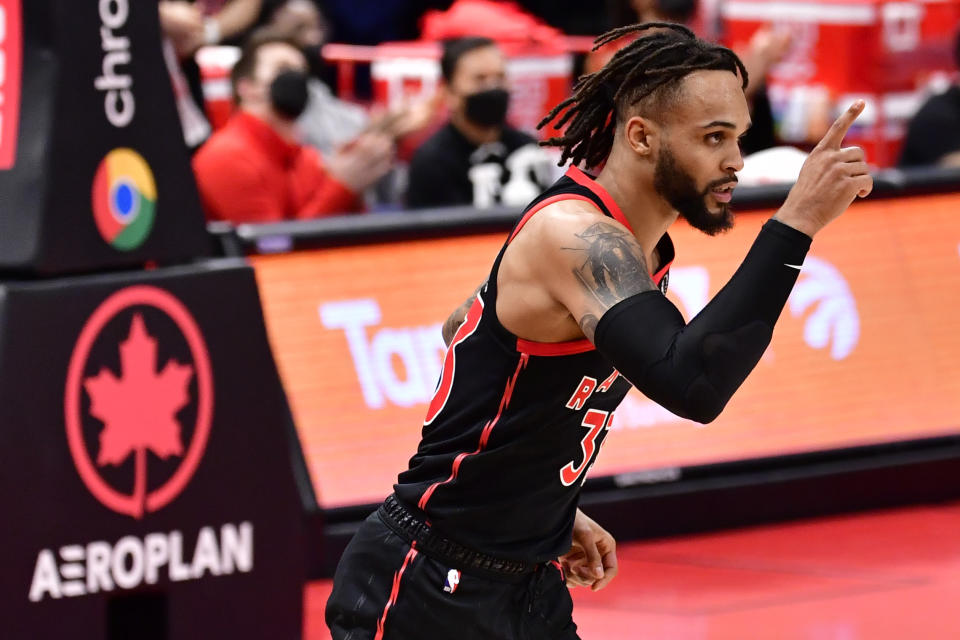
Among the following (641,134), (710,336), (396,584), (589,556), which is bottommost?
(589,556)

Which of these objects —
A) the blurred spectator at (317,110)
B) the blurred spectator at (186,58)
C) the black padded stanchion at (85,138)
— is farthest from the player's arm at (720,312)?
the blurred spectator at (317,110)

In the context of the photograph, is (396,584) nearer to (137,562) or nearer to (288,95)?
(137,562)

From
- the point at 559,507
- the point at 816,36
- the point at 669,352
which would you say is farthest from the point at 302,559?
the point at 816,36

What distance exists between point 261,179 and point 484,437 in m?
3.66

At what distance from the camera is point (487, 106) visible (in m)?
6.95

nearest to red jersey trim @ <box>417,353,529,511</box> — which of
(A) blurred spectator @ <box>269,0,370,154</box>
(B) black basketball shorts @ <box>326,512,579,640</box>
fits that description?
(B) black basketball shorts @ <box>326,512,579,640</box>

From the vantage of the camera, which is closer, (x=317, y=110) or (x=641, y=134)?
(x=641, y=134)

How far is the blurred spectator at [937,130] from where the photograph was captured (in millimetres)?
8031

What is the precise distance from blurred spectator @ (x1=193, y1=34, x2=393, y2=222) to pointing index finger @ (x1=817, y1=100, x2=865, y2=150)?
4.02 m

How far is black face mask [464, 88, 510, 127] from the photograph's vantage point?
6.94m

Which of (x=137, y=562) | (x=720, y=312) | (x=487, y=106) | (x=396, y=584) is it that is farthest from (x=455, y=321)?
(x=487, y=106)

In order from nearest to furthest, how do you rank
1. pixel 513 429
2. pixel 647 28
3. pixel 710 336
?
pixel 710 336, pixel 513 429, pixel 647 28

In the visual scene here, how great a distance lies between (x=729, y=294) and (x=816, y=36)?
836cm

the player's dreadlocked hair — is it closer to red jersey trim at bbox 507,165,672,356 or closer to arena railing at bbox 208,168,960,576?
red jersey trim at bbox 507,165,672,356
